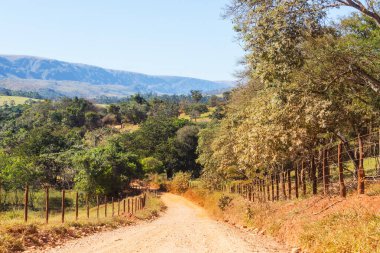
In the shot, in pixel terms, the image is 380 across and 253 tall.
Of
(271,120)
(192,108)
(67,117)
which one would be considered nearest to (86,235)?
(271,120)

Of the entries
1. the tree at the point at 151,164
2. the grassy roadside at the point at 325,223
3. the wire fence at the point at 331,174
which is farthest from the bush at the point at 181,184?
the grassy roadside at the point at 325,223

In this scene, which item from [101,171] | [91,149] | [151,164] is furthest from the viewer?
[151,164]

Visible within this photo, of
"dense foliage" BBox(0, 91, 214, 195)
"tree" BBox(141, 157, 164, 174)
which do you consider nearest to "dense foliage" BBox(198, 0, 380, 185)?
"dense foliage" BBox(0, 91, 214, 195)

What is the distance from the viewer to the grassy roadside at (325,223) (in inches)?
378

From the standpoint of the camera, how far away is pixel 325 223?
12352 millimetres

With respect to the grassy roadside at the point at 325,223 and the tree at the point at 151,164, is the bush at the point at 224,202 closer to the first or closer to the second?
the grassy roadside at the point at 325,223

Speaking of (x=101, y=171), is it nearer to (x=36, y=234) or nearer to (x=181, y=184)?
(x=181, y=184)

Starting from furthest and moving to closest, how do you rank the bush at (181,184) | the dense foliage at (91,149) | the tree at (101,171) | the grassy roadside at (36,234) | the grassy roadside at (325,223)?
the bush at (181,184) → the dense foliage at (91,149) → the tree at (101,171) → the grassy roadside at (36,234) → the grassy roadside at (325,223)

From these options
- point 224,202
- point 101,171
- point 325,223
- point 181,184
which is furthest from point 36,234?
point 181,184

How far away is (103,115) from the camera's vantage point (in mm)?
152750

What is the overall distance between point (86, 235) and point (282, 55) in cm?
1042

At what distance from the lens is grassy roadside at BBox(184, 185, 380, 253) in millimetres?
9609

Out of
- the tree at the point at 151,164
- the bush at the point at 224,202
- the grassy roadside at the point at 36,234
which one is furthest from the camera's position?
the tree at the point at 151,164

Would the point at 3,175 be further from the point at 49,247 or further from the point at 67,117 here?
the point at 67,117
